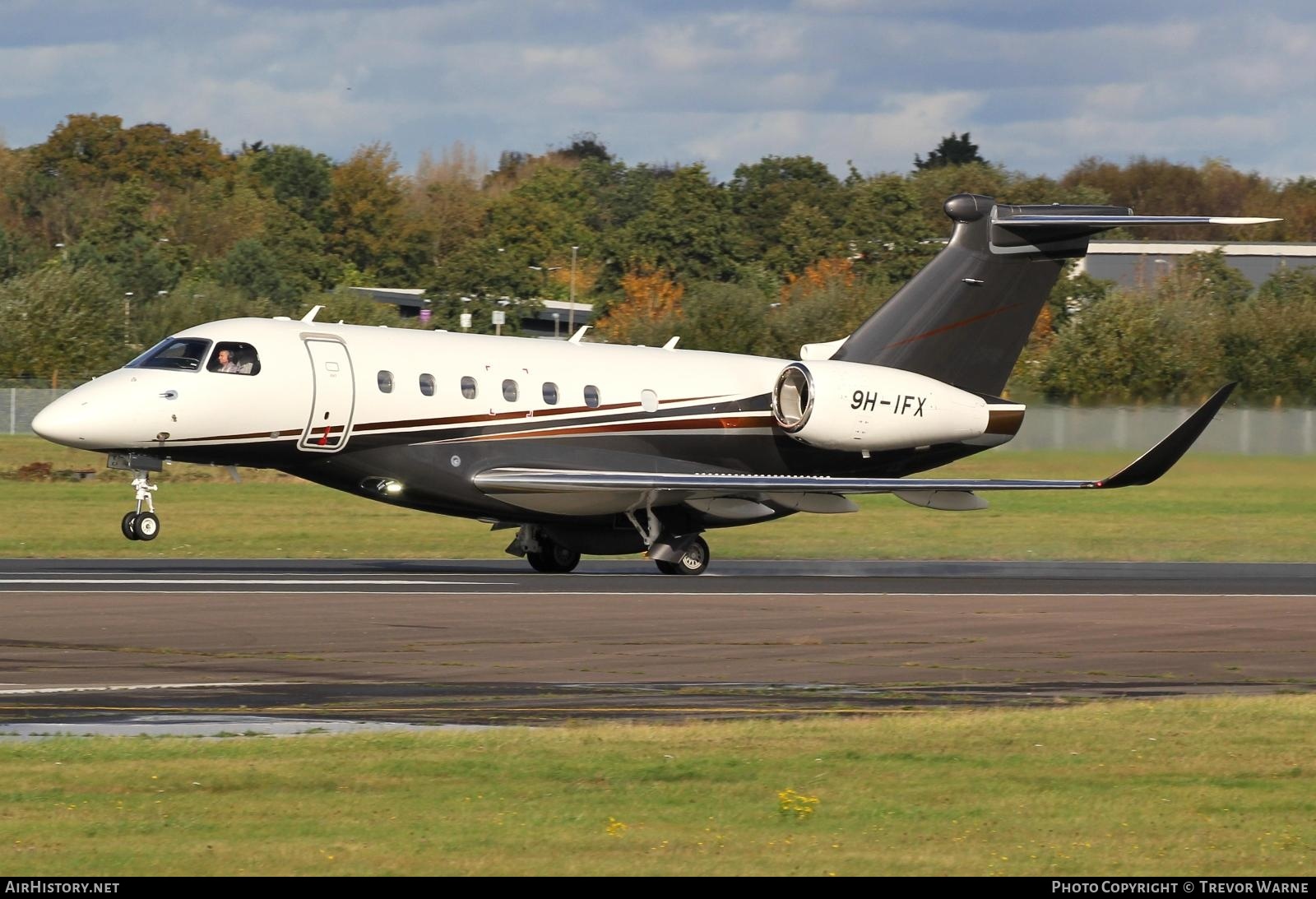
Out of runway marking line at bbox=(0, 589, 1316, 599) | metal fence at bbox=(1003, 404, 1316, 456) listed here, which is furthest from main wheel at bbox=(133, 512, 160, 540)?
metal fence at bbox=(1003, 404, 1316, 456)

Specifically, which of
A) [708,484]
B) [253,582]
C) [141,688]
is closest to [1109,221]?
[708,484]

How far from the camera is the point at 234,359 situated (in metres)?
26.4

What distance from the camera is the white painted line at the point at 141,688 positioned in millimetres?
14751

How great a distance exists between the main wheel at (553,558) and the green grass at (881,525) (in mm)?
4382

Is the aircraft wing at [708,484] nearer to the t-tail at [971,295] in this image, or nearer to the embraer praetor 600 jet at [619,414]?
the embraer praetor 600 jet at [619,414]

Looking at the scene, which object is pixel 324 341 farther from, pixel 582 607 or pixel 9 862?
pixel 9 862

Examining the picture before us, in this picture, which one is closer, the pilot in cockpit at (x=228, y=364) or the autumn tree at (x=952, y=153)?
the pilot in cockpit at (x=228, y=364)

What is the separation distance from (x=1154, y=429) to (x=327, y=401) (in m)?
19.4

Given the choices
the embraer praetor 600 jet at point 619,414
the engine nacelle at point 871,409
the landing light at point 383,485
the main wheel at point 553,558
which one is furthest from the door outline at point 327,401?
the engine nacelle at point 871,409

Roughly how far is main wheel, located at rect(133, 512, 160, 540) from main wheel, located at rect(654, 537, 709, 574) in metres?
7.68

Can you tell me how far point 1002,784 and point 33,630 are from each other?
11.3 metres

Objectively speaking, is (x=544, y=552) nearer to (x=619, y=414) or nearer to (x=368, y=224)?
(x=619, y=414)

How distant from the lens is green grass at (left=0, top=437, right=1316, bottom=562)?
34.9 meters

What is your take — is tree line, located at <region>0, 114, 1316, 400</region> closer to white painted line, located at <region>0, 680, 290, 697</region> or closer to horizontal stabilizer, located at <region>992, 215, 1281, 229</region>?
horizontal stabilizer, located at <region>992, 215, 1281, 229</region>
